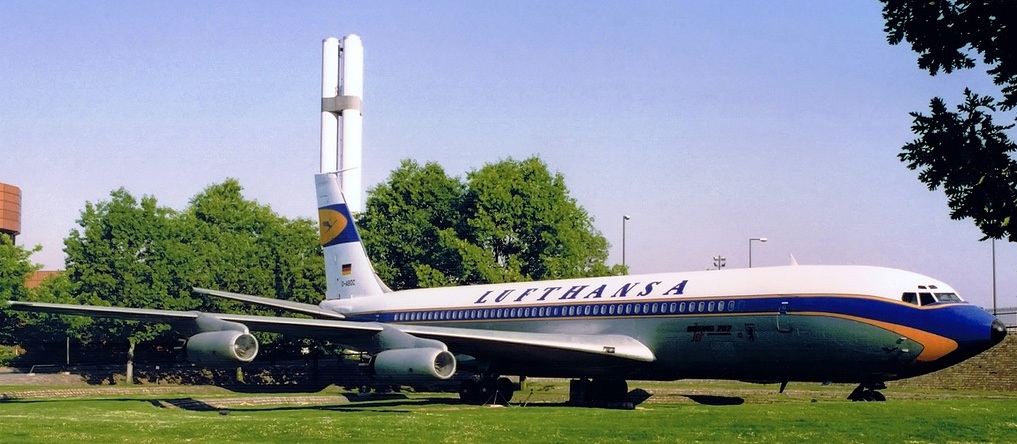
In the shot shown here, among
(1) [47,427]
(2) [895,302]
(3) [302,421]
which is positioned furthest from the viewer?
(2) [895,302]

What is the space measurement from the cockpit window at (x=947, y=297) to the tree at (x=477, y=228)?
37.2 m

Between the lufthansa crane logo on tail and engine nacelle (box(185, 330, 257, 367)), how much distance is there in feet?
49.0

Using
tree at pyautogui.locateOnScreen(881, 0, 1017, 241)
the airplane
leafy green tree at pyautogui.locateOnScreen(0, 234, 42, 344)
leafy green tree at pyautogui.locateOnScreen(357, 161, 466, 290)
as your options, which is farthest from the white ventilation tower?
tree at pyautogui.locateOnScreen(881, 0, 1017, 241)

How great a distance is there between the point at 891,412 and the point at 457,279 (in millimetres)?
42958

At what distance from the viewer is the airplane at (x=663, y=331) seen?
1159 inches

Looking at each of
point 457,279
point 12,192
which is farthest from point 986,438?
point 12,192

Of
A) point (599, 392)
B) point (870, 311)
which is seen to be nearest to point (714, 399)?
point (599, 392)

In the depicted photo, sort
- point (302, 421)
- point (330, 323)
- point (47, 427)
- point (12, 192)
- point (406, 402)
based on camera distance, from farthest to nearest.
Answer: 1. point (12, 192)
2. point (406, 402)
3. point (330, 323)
4. point (302, 421)
5. point (47, 427)

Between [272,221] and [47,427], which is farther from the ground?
[272,221]

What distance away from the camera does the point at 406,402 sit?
41.0m

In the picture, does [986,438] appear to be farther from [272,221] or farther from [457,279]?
[272,221]

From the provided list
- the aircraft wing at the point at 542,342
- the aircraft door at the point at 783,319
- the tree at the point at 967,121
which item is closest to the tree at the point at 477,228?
the aircraft wing at the point at 542,342

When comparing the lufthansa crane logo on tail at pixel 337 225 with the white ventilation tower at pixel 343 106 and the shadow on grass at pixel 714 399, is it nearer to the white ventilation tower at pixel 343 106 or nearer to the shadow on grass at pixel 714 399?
the shadow on grass at pixel 714 399

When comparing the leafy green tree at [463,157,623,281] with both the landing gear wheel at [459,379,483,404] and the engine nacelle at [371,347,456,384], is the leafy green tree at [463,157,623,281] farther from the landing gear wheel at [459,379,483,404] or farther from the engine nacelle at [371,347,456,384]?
the engine nacelle at [371,347,456,384]
